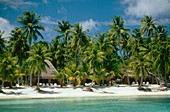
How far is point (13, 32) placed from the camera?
35219mm

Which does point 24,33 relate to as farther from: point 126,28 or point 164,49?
point 164,49

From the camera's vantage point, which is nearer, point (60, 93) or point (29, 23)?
point (60, 93)

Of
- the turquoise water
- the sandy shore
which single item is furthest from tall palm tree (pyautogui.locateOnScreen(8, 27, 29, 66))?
the turquoise water

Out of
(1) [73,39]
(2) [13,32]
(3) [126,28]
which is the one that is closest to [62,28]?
(1) [73,39]

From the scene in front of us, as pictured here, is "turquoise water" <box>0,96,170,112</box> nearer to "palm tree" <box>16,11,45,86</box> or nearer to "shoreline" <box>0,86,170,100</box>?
"shoreline" <box>0,86,170,100</box>

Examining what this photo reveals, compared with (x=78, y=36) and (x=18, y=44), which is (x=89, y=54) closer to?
(x=78, y=36)

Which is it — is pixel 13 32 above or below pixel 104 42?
above

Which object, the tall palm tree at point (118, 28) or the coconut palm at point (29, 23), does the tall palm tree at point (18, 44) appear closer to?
the coconut palm at point (29, 23)

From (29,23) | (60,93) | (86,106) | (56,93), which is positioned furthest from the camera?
(29,23)

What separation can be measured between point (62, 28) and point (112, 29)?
10.1m

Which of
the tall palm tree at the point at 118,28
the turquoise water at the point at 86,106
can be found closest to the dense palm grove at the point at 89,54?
the tall palm tree at the point at 118,28

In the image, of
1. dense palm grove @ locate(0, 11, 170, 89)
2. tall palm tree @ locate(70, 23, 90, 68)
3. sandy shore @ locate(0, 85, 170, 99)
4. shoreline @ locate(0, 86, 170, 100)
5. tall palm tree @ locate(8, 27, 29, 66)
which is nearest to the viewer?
shoreline @ locate(0, 86, 170, 100)

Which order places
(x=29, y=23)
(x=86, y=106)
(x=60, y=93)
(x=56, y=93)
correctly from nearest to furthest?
(x=86, y=106), (x=56, y=93), (x=60, y=93), (x=29, y=23)

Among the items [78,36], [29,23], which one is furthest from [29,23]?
[78,36]
